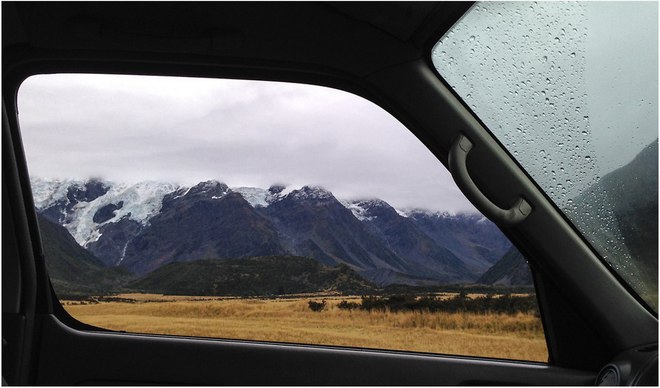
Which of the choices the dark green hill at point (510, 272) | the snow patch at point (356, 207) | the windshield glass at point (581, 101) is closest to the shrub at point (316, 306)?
the snow patch at point (356, 207)

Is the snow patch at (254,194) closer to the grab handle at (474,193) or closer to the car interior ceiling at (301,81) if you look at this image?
the car interior ceiling at (301,81)

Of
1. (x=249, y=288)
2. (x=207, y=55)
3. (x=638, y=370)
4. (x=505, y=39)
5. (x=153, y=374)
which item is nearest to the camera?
(x=638, y=370)

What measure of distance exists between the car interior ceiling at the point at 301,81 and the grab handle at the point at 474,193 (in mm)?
26

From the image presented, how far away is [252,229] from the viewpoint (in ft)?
9.81

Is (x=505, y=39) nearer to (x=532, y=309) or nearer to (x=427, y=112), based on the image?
(x=427, y=112)

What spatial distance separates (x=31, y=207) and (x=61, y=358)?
60 cm

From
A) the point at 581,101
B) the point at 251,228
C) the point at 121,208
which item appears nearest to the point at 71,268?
the point at 121,208

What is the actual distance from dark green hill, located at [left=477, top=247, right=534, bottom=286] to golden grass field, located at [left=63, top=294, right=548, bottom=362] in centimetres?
14

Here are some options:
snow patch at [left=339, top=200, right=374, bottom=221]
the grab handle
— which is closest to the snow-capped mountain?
snow patch at [left=339, top=200, right=374, bottom=221]

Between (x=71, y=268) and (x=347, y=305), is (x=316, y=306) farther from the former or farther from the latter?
(x=71, y=268)

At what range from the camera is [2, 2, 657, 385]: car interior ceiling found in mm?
2090

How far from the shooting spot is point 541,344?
8.02 ft

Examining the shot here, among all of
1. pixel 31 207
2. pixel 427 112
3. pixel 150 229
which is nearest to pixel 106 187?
pixel 150 229

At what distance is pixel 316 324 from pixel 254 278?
1.14 feet
